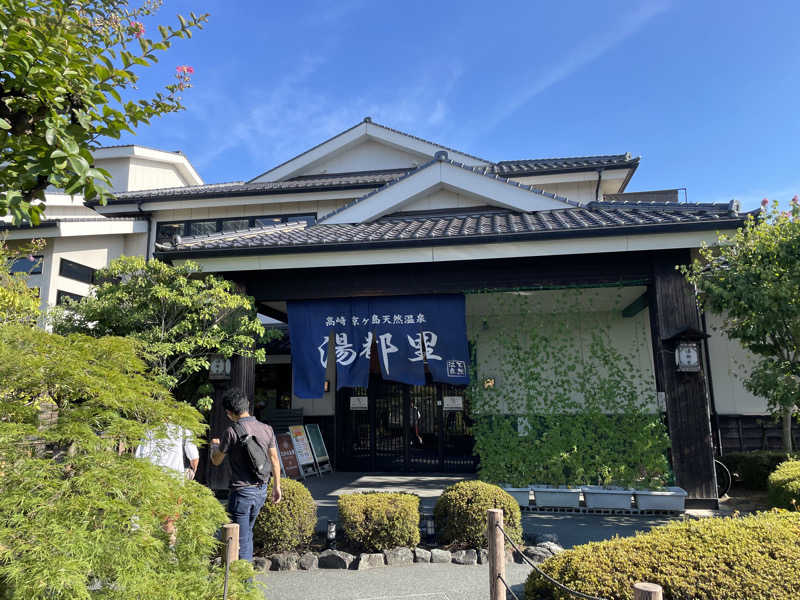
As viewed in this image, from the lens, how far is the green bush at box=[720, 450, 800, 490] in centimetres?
891

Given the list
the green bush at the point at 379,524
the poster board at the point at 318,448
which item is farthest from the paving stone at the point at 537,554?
the poster board at the point at 318,448

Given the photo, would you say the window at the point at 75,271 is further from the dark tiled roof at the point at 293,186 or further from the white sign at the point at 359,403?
the white sign at the point at 359,403

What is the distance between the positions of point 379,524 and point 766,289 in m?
5.50

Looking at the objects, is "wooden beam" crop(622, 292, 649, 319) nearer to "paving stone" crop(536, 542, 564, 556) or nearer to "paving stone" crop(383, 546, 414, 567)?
"paving stone" crop(536, 542, 564, 556)

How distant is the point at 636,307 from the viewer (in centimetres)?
1030

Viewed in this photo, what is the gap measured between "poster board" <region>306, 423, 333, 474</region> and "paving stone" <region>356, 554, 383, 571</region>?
257 inches

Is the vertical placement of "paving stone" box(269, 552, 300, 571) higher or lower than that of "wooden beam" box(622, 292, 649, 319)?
lower

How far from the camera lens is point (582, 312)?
11.3 meters

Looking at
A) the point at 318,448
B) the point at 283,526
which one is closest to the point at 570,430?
the point at 283,526

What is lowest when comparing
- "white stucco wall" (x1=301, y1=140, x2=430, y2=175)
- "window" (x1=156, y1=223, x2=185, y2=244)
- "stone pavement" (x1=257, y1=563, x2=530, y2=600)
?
"stone pavement" (x1=257, y1=563, x2=530, y2=600)

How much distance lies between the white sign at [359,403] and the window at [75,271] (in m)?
7.60

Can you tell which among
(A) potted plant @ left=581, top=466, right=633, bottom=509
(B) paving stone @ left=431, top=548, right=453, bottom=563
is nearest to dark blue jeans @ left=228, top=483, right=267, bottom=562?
(B) paving stone @ left=431, top=548, right=453, bottom=563

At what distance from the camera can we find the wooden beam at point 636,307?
9.48 m

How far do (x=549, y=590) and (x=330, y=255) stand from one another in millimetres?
5823
